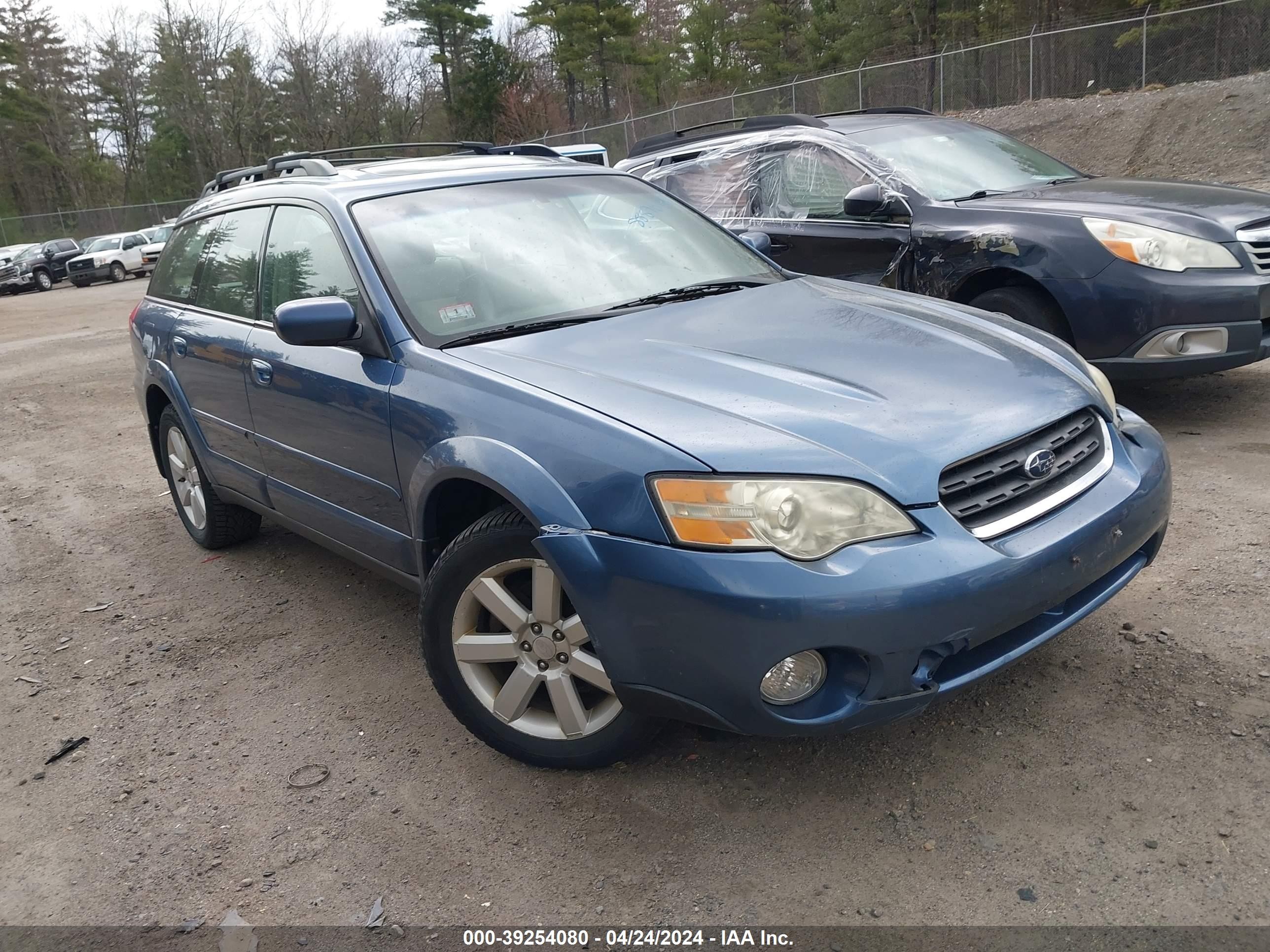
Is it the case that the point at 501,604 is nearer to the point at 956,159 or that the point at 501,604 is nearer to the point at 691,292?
the point at 691,292

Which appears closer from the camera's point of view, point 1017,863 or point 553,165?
point 1017,863

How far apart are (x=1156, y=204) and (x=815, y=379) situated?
11.3ft

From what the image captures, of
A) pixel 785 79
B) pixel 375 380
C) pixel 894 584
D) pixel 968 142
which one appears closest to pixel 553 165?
pixel 375 380

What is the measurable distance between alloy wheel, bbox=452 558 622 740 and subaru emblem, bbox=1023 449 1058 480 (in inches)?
46.9

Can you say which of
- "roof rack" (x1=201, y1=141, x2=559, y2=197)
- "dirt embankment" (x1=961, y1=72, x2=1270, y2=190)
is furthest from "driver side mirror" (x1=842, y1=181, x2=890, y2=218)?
"dirt embankment" (x1=961, y1=72, x2=1270, y2=190)

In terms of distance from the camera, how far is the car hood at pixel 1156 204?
15.9 ft

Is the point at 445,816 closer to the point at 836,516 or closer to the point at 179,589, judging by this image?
the point at 836,516

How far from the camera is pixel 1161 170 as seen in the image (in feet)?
52.3

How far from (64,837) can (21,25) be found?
6780cm

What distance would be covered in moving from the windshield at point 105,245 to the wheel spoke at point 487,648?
33.9 meters

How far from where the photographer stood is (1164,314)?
474 cm

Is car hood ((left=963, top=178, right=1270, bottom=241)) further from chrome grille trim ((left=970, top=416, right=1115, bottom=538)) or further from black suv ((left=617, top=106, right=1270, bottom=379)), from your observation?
chrome grille trim ((left=970, top=416, right=1115, bottom=538))

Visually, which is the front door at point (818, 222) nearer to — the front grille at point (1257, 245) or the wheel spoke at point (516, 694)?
the front grille at point (1257, 245)

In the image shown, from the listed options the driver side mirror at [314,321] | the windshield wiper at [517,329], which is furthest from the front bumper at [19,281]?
the windshield wiper at [517,329]
